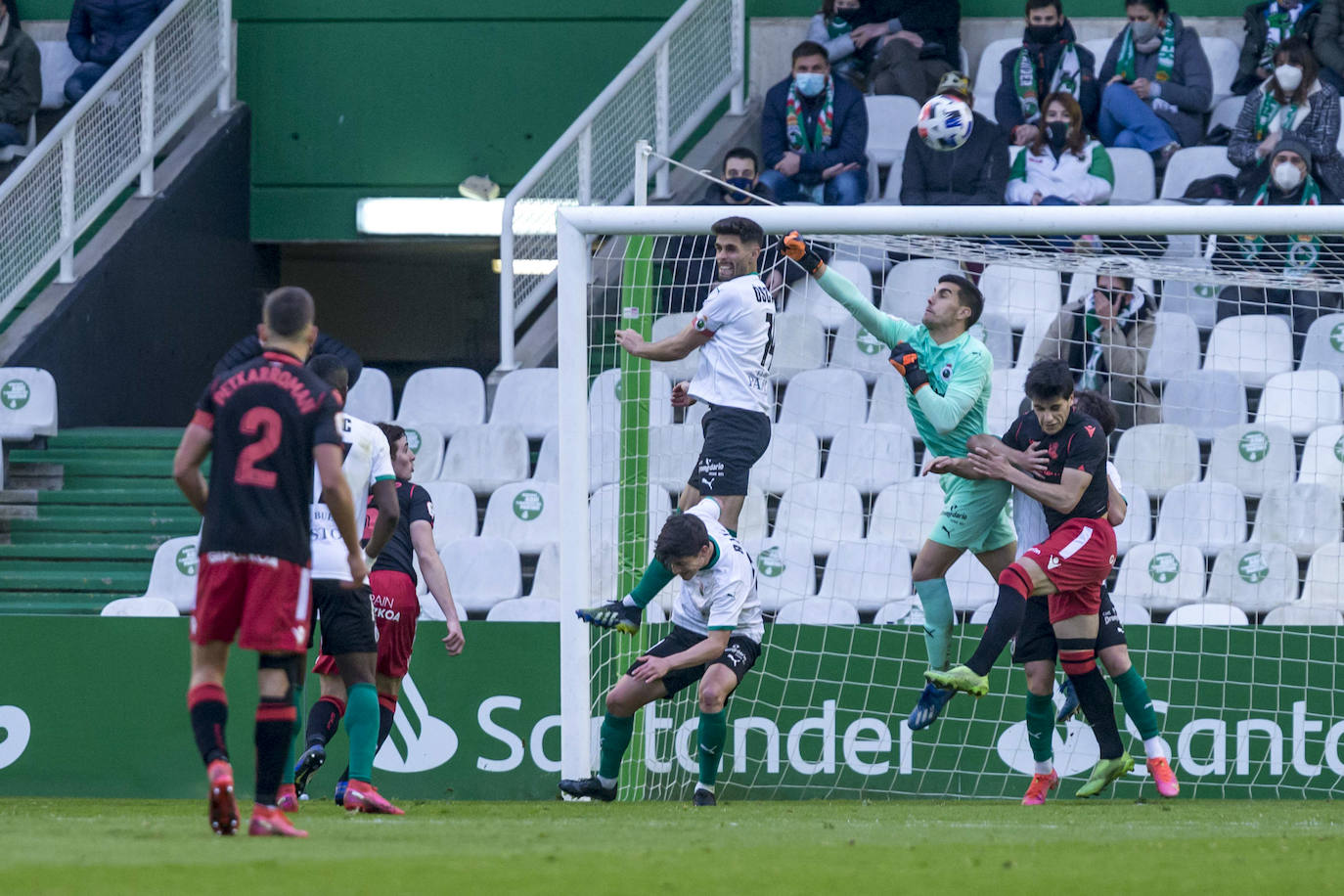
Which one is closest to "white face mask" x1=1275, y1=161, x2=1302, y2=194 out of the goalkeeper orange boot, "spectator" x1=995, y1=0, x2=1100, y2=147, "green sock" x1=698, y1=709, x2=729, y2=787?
"spectator" x1=995, y1=0, x2=1100, y2=147

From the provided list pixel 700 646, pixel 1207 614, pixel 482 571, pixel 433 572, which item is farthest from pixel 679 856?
pixel 1207 614

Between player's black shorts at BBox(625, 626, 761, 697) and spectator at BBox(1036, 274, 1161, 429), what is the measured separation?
3.03 meters

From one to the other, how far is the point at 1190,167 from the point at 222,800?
865cm

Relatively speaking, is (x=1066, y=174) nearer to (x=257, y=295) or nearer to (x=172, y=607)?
(x=172, y=607)

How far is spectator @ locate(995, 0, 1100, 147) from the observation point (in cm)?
1130

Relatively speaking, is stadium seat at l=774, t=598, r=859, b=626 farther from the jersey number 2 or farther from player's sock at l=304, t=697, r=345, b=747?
the jersey number 2

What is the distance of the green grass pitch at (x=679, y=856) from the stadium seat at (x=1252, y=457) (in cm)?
382

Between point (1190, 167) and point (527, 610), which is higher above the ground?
point (1190, 167)

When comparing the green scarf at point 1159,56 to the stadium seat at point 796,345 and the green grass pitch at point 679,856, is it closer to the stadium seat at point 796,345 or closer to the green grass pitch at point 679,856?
the stadium seat at point 796,345

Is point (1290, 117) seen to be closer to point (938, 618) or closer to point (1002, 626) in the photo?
point (938, 618)

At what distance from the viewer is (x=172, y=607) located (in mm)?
9078

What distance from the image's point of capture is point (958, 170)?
1058cm

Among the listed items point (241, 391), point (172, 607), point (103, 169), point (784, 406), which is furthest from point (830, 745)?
point (103, 169)

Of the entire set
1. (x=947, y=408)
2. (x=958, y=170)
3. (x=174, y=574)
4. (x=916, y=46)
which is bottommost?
(x=174, y=574)
